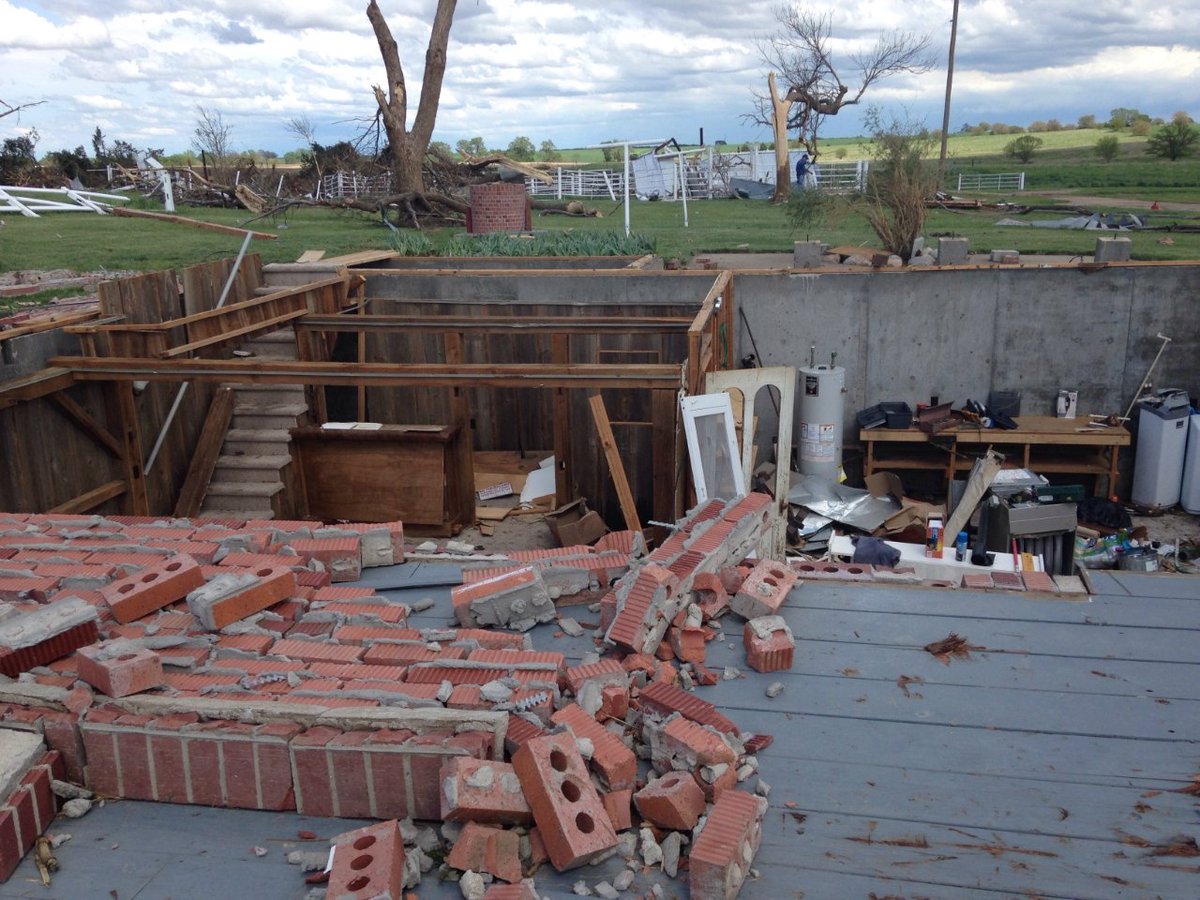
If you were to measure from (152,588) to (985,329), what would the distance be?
11823mm

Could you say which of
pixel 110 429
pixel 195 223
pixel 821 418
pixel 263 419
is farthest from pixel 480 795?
pixel 195 223

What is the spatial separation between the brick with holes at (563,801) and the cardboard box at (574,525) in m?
6.67

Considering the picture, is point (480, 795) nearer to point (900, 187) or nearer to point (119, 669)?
point (119, 669)

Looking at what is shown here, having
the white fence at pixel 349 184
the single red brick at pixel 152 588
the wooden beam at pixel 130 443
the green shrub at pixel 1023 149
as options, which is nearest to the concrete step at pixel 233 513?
the wooden beam at pixel 130 443

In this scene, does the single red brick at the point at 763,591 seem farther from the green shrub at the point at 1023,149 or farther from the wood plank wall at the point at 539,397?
the green shrub at the point at 1023,149

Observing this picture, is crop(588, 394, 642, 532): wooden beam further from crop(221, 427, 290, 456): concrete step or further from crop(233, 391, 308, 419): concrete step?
crop(233, 391, 308, 419): concrete step

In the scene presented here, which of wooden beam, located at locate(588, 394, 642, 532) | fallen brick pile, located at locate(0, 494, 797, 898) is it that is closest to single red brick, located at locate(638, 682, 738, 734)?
fallen brick pile, located at locate(0, 494, 797, 898)

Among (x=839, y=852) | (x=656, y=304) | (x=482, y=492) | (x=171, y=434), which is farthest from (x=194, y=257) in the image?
(x=839, y=852)

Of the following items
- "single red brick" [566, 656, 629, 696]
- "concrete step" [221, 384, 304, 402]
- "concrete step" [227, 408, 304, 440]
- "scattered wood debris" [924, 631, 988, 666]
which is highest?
"single red brick" [566, 656, 629, 696]

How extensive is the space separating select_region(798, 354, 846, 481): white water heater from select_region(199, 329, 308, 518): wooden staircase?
20.9 ft

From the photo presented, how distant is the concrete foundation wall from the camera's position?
41.7ft

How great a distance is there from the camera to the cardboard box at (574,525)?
9680 millimetres

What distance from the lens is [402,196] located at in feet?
68.0

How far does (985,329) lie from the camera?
1300 centimetres
